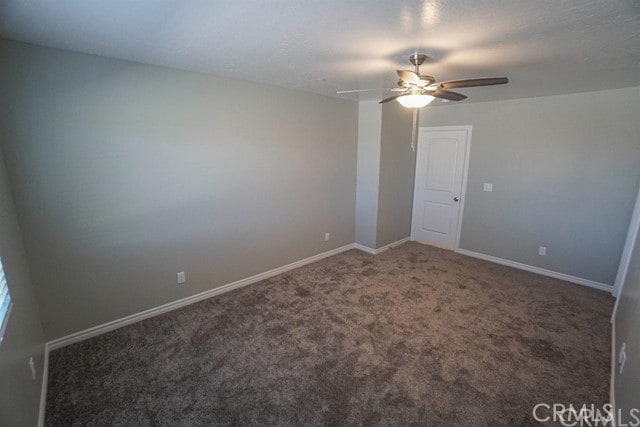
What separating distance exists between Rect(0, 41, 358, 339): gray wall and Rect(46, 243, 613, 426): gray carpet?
47 centimetres

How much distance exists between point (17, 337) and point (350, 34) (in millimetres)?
2636

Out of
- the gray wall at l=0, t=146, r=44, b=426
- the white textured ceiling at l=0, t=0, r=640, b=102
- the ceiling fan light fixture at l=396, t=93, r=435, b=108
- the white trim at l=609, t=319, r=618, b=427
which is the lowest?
the white trim at l=609, t=319, r=618, b=427

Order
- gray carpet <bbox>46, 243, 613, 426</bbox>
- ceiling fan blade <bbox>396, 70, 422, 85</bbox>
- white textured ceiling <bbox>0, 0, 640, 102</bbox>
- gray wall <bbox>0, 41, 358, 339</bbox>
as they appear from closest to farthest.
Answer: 1. white textured ceiling <bbox>0, 0, 640, 102</bbox>
2. gray carpet <bbox>46, 243, 613, 426</bbox>
3. ceiling fan blade <bbox>396, 70, 422, 85</bbox>
4. gray wall <bbox>0, 41, 358, 339</bbox>

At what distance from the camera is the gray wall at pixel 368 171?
4.34 metres

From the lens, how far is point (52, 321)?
2385mm

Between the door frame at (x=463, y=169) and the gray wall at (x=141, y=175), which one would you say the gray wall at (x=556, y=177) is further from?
→ the gray wall at (x=141, y=175)

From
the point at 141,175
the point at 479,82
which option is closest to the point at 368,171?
the point at 479,82

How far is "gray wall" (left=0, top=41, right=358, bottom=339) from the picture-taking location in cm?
217

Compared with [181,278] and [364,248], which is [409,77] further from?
[364,248]

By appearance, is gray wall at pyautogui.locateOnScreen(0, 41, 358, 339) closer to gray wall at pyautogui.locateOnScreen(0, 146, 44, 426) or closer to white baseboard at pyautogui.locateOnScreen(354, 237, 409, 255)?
gray wall at pyautogui.locateOnScreen(0, 146, 44, 426)

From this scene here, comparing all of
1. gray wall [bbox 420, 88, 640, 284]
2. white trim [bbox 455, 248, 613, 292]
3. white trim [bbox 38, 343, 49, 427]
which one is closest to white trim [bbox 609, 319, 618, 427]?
white trim [bbox 455, 248, 613, 292]

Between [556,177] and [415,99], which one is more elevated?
[415,99]

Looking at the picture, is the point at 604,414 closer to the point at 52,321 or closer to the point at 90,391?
the point at 90,391

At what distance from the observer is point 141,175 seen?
2631 mm
